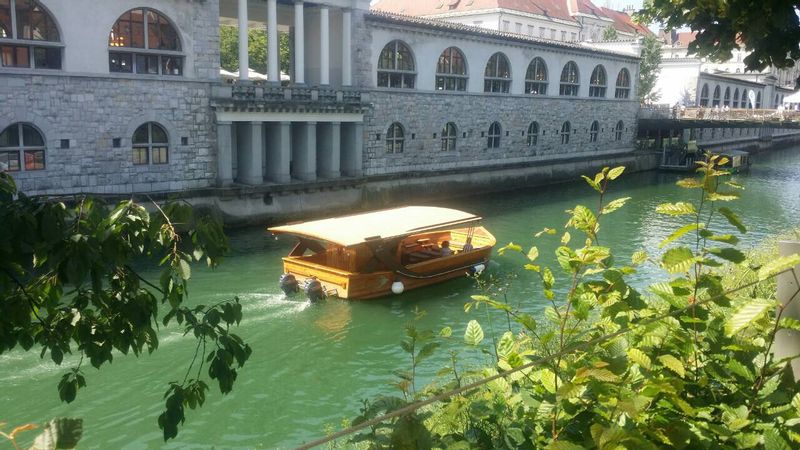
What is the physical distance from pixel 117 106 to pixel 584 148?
30425 mm

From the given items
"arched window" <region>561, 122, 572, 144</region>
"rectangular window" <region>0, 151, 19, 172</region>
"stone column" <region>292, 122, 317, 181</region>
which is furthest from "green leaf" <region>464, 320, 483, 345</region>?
"arched window" <region>561, 122, 572, 144</region>

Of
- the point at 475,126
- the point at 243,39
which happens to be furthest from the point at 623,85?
the point at 243,39

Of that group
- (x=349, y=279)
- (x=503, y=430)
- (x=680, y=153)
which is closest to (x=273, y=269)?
(x=349, y=279)

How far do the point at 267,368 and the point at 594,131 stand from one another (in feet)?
122

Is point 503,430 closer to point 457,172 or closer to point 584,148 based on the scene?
point 457,172

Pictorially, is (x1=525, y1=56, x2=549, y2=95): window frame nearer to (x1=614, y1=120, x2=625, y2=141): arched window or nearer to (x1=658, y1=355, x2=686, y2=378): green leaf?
(x1=614, y1=120, x2=625, y2=141): arched window

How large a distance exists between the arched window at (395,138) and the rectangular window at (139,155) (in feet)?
36.3

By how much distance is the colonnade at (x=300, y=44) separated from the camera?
25391 mm

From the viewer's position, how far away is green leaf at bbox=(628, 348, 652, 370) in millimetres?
3344

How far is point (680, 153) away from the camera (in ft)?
160

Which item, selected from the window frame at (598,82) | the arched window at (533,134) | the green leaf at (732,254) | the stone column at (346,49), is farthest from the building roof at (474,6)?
the green leaf at (732,254)

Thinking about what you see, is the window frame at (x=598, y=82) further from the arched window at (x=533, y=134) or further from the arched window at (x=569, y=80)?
the arched window at (x=533, y=134)

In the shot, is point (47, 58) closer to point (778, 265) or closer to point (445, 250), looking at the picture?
point (445, 250)

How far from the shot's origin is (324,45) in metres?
27.9
